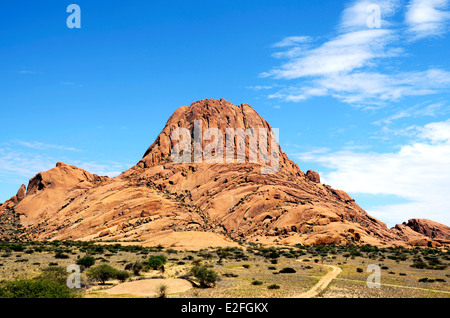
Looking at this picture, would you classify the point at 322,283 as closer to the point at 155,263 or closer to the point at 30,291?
the point at 155,263

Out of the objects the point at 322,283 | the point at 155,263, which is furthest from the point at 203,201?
the point at 322,283

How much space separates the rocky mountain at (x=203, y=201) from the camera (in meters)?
94.0

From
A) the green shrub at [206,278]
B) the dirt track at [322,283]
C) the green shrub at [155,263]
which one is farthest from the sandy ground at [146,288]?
the green shrub at [155,263]

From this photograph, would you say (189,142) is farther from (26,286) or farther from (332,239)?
(26,286)

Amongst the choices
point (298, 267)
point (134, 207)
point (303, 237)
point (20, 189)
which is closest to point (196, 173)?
point (134, 207)

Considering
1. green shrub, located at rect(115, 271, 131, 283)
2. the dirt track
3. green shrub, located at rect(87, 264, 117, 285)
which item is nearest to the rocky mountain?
the dirt track

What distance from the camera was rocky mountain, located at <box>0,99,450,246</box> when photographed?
308 feet

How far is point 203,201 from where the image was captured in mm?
113688

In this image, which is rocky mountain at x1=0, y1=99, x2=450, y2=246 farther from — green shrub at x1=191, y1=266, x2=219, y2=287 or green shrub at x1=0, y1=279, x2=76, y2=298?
green shrub at x1=0, y1=279, x2=76, y2=298

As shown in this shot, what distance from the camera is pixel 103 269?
33.3 meters

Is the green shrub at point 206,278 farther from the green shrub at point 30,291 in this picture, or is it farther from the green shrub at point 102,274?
the green shrub at point 30,291

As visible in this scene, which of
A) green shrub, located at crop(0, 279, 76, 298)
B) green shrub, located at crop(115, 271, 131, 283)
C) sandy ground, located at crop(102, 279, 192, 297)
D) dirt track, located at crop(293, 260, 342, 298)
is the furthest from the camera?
green shrub, located at crop(115, 271, 131, 283)

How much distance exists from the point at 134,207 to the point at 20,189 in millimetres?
63009

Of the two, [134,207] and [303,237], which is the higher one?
[134,207]
